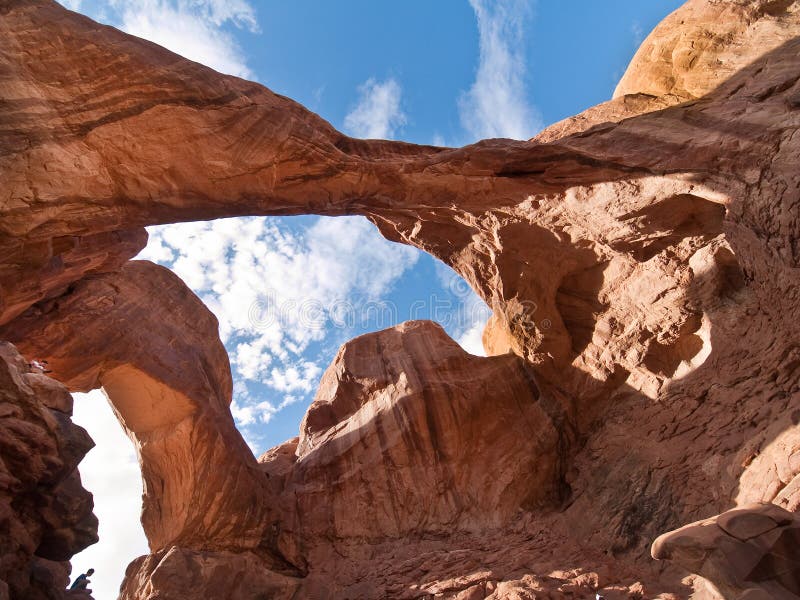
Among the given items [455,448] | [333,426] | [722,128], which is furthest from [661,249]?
[333,426]

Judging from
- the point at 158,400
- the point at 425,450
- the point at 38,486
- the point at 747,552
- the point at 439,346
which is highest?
the point at 439,346

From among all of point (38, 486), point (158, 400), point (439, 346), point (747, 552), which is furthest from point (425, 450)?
point (747, 552)

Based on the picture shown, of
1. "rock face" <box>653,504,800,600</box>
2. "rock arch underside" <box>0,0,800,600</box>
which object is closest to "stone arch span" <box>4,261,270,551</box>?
"rock arch underside" <box>0,0,800,600</box>

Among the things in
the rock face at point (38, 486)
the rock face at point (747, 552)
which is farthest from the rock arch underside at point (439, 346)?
the rock face at point (747, 552)

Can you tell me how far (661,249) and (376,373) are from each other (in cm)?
752

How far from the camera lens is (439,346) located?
1498 cm

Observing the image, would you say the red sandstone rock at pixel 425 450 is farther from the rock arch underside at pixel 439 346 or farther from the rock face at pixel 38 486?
the rock face at pixel 38 486

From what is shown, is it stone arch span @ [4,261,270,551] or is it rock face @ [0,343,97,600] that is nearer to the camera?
rock face @ [0,343,97,600]

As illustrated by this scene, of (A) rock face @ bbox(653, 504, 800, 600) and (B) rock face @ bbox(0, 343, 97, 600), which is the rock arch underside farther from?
(A) rock face @ bbox(653, 504, 800, 600)

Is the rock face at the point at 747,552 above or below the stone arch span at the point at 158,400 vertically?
below

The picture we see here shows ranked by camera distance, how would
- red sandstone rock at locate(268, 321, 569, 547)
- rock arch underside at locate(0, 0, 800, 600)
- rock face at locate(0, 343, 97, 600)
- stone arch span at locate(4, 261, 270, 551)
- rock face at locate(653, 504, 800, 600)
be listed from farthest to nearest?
red sandstone rock at locate(268, 321, 569, 547), stone arch span at locate(4, 261, 270, 551), rock face at locate(0, 343, 97, 600), rock arch underside at locate(0, 0, 800, 600), rock face at locate(653, 504, 800, 600)

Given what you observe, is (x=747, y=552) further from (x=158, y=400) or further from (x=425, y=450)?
(x=158, y=400)

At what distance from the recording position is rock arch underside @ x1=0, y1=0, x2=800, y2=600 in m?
8.52

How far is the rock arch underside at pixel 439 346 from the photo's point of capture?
8516mm
